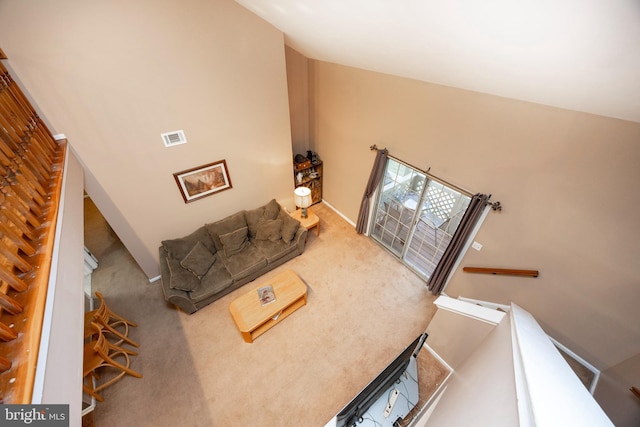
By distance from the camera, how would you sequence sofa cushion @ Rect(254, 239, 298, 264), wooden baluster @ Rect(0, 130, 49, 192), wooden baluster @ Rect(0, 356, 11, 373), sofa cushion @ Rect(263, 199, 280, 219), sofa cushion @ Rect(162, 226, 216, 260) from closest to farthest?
wooden baluster @ Rect(0, 356, 11, 373), wooden baluster @ Rect(0, 130, 49, 192), sofa cushion @ Rect(162, 226, 216, 260), sofa cushion @ Rect(254, 239, 298, 264), sofa cushion @ Rect(263, 199, 280, 219)

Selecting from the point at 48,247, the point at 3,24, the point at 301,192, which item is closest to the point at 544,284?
the point at 301,192

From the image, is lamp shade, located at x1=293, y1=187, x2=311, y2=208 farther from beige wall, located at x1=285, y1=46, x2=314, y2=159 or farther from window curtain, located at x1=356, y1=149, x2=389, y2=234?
beige wall, located at x1=285, y1=46, x2=314, y2=159

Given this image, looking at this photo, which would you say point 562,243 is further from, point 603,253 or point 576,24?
point 576,24

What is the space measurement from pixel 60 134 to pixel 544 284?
18.3 ft

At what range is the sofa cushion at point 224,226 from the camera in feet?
13.1

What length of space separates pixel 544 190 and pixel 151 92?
4.39 metres

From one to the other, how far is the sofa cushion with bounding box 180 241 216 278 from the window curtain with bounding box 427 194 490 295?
3517 mm

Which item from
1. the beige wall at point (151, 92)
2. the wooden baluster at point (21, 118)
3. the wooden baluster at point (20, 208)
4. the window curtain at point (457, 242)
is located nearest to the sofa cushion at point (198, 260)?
the beige wall at point (151, 92)

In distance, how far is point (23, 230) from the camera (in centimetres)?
135

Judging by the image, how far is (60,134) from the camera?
8.39 ft

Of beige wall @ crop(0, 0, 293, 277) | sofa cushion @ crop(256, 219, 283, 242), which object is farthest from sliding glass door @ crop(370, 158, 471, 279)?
beige wall @ crop(0, 0, 293, 277)

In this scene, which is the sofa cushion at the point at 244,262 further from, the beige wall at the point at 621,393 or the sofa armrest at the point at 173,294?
the beige wall at the point at 621,393

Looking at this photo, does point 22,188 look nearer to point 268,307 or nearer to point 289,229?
point 268,307

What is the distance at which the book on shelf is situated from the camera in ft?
10.8
